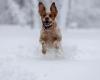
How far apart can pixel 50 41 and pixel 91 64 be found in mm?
302

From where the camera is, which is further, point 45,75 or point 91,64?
point 91,64

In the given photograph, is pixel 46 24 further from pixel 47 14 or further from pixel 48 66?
pixel 48 66

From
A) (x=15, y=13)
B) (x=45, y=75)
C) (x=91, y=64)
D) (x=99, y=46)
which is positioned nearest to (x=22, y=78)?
(x=45, y=75)

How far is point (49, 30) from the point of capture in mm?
1760

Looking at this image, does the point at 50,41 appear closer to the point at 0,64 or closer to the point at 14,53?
the point at 0,64

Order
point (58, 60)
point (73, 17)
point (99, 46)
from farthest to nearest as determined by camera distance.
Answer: point (73, 17), point (99, 46), point (58, 60)

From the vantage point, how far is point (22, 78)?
1.79 m

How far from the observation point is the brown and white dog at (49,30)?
171cm

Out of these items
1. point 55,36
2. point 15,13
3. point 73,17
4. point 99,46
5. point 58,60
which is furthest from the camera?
point 73,17

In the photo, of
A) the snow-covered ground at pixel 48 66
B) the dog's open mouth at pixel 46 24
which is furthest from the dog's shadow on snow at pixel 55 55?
the dog's open mouth at pixel 46 24

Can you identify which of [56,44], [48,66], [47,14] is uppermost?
[47,14]

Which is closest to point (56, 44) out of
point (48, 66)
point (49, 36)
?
point (49, 36)

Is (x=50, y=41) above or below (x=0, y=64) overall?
above

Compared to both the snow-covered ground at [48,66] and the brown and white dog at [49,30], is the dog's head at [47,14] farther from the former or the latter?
the snow-covered ground at [48,66]
